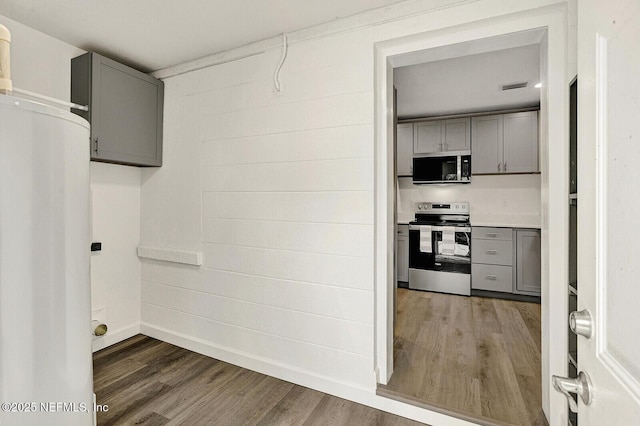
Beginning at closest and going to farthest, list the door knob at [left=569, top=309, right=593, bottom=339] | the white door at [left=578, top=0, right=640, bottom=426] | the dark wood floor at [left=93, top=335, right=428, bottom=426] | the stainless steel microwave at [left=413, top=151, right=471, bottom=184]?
the white door at [left=578, top=0, right=640, bottom=426]
the door knob at [left=569, top=309, right=593, bottom=339]
the dark wood floor at [left=93, top=335, right=428, bottom=426]
the stainless steel microwave at [left=413, top=151, right=471, bottom=184]

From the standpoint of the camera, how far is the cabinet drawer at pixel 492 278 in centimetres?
402

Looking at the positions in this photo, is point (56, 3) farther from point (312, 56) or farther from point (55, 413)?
point (55, 413)

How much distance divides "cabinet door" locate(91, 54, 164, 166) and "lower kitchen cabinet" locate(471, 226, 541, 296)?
387cm

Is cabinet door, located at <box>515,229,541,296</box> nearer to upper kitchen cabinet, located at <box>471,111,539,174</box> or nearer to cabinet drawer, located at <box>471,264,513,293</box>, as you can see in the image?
cabinet drawer, located at <box>471,264,513,293</box>

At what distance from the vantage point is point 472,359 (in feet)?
8.00

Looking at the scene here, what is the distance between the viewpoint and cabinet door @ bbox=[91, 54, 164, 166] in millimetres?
2311

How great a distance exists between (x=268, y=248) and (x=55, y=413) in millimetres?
1436

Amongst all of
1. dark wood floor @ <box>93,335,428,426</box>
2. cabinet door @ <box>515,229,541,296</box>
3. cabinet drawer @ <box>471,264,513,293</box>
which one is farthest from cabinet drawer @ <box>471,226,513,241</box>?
dark wood floor @ <box>93,335,428,426</box>

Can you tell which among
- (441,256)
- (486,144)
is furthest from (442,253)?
(486,144)

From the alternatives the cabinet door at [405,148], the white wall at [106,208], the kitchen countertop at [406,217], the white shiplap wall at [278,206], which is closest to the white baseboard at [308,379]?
the white shiplap wall at [278,206]

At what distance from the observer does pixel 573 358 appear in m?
1.51

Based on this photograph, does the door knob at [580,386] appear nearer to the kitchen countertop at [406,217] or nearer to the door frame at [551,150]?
the door frame at [551,150]

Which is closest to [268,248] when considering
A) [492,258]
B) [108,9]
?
[108,9]

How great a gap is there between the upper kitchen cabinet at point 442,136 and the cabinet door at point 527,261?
1350mm
